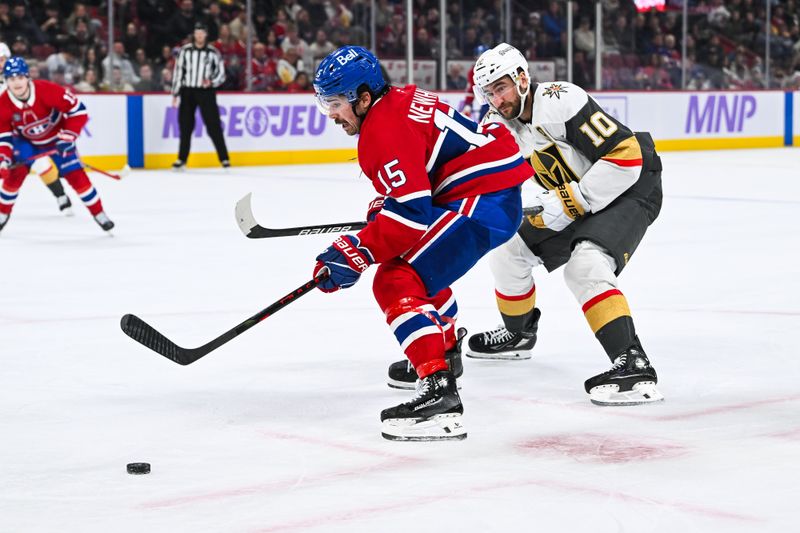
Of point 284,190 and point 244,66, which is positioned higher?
point 244,66

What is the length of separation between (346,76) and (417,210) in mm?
358

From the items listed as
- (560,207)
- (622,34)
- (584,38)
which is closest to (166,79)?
(584,38)

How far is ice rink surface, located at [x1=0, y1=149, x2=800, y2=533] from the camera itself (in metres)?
2.36

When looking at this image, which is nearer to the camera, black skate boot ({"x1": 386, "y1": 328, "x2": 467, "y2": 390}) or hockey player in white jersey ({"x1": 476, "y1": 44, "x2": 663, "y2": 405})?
hockey player in white jersey ({"x1": 476, "y1": 44, "x2": 663, "y2": 405})

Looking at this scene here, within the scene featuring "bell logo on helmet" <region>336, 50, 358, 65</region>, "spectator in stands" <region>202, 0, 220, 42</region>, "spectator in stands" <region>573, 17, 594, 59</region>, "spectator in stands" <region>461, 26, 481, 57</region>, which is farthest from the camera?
"spectator in stands" <region>573, 17, 594, 59</region>

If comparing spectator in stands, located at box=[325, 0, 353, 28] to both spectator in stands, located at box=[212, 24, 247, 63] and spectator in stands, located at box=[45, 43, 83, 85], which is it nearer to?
spectator in stands, located at box=[212, 24, 247, 63]

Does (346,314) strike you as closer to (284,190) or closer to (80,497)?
(80,497)

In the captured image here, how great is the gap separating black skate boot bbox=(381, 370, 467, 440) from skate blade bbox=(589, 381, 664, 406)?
0.45m

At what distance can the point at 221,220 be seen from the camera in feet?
26.8

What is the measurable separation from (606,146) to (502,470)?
1.19 meters

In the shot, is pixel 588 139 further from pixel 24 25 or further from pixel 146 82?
pixel 146 82

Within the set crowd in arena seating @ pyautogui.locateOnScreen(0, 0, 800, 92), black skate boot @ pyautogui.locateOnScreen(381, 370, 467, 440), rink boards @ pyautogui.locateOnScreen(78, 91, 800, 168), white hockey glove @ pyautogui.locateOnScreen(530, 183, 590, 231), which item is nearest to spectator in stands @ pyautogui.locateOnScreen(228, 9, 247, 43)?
crowd in arena seating @ pyautogui.locateOnScreen(0, 0, 800, 92)

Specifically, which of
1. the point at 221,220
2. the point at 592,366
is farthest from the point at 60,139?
the point at 592,366

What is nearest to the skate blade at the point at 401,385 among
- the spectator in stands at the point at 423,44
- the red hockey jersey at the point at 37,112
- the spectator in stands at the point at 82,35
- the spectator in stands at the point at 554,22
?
the red hockey jersey at the point at 37,112
